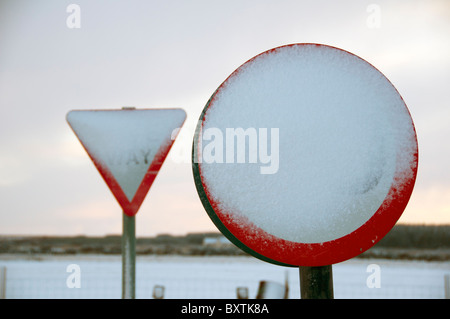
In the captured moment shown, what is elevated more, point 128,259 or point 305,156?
point 305,156

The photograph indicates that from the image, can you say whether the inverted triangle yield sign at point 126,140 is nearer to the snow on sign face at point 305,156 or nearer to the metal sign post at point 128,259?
the metal sign post at point 128,259

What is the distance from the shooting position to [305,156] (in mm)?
484

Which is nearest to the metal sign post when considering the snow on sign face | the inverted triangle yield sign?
the inverted triangle yield sign

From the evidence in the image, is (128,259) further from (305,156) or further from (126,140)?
(305,156)

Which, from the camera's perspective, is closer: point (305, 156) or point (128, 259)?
point (305, 156)

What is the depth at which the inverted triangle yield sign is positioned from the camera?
87 cm

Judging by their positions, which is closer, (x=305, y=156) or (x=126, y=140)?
(x=305, y=156)

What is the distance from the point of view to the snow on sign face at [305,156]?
471mm

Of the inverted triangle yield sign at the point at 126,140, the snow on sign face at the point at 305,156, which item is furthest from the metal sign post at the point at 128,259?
the snow on sign face at the point at 305,156

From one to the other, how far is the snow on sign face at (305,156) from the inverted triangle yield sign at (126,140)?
41 cm

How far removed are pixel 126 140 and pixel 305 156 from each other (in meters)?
0.47

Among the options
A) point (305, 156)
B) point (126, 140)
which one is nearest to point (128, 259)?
point (126, 140)

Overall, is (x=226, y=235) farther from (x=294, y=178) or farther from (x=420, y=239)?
(x=420, y=239)

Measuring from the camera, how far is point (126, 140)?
34.3 inches
